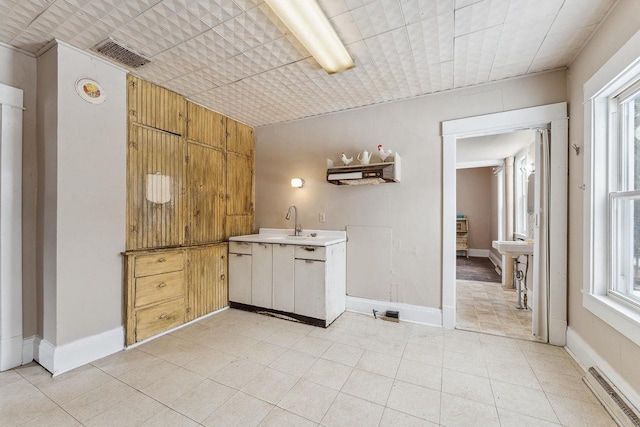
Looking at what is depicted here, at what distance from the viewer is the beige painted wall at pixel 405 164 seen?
8.86 ft

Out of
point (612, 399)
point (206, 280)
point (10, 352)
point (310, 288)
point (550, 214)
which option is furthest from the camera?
point (206, 280)

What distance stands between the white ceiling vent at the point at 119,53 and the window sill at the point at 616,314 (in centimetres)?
394

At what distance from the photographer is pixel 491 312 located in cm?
327

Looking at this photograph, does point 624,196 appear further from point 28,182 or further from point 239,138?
point 28,182

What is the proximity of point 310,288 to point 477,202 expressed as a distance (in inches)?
260

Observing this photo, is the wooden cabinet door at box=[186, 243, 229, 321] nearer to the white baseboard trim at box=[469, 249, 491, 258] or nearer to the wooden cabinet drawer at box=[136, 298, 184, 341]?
the wooden cabinet drawer at box=[136, 298, 184, 341]

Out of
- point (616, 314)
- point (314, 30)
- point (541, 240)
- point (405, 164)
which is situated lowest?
point (616, 314)

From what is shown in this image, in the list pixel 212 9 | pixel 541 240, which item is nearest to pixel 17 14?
pixel 212 9

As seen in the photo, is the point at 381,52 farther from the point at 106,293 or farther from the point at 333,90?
the point at 106,293

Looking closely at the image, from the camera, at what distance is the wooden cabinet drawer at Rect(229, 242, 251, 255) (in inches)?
132

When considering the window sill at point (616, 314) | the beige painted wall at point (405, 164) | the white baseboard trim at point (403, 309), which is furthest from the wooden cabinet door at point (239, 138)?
the window sill at point (616, 314)

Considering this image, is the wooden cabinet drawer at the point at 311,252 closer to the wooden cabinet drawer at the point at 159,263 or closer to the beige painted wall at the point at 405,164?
the beige painted wall at the point at 405,164

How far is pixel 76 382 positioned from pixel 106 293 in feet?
2.21

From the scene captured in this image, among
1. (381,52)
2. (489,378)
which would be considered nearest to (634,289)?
(489,378)
